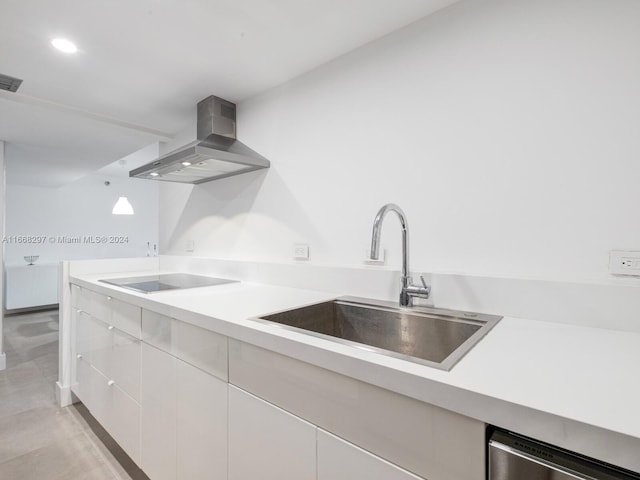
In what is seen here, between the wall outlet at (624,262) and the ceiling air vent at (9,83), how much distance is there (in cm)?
299

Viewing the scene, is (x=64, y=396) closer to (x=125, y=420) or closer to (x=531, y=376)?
(x=125, y=420)

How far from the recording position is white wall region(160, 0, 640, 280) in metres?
1.00

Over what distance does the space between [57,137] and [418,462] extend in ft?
12.2

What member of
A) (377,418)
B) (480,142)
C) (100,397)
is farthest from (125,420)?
(480,142)

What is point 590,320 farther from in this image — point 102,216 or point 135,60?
point 102,216

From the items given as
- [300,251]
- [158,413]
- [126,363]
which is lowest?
[158,413]

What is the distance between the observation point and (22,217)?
17.1 feet

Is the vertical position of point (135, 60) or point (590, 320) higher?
point (135, 60)

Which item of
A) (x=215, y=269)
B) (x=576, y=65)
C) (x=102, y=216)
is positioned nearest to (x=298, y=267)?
(x=215, y=269)

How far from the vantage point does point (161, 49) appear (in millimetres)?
1607

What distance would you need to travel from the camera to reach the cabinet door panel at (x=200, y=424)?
105cm

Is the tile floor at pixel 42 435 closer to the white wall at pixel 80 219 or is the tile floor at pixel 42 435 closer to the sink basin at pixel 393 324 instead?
the sink basin at pixel 393 324

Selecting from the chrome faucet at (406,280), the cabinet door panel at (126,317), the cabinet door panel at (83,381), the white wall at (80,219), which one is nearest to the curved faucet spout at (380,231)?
the chrome faucet at (406,280)

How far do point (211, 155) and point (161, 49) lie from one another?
1.82 feet
